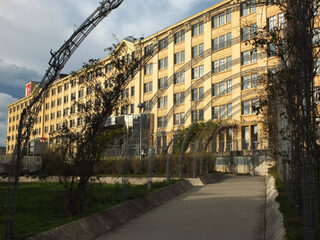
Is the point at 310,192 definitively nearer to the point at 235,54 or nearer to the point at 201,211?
the point at 201,211

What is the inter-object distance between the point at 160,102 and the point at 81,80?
38.6m

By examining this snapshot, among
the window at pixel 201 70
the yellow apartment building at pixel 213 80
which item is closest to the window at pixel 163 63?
the yellow apartment building at pixel 213 80

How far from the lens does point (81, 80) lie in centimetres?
1018

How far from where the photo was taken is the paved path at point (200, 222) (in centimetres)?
805

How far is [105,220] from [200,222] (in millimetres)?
2429

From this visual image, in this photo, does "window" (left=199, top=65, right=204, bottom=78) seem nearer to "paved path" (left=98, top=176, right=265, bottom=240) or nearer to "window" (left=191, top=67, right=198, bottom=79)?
"window" (left=191, top=67, right=198, bottom=79)

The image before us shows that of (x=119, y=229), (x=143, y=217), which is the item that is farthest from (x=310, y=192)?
(x=143, y=217)

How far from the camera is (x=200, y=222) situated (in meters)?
9.46

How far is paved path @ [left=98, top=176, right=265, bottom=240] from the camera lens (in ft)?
26.4

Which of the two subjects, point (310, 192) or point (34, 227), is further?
point (34, 227)

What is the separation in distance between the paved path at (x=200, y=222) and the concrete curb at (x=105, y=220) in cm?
24

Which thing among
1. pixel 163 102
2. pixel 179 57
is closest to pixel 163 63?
pixel 179 57

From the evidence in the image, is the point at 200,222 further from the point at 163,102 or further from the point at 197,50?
the point at 163,102

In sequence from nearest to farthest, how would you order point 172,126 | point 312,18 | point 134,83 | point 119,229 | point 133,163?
point 312,18, point 119,229, point 133,163, point 172,126, point 134,83
